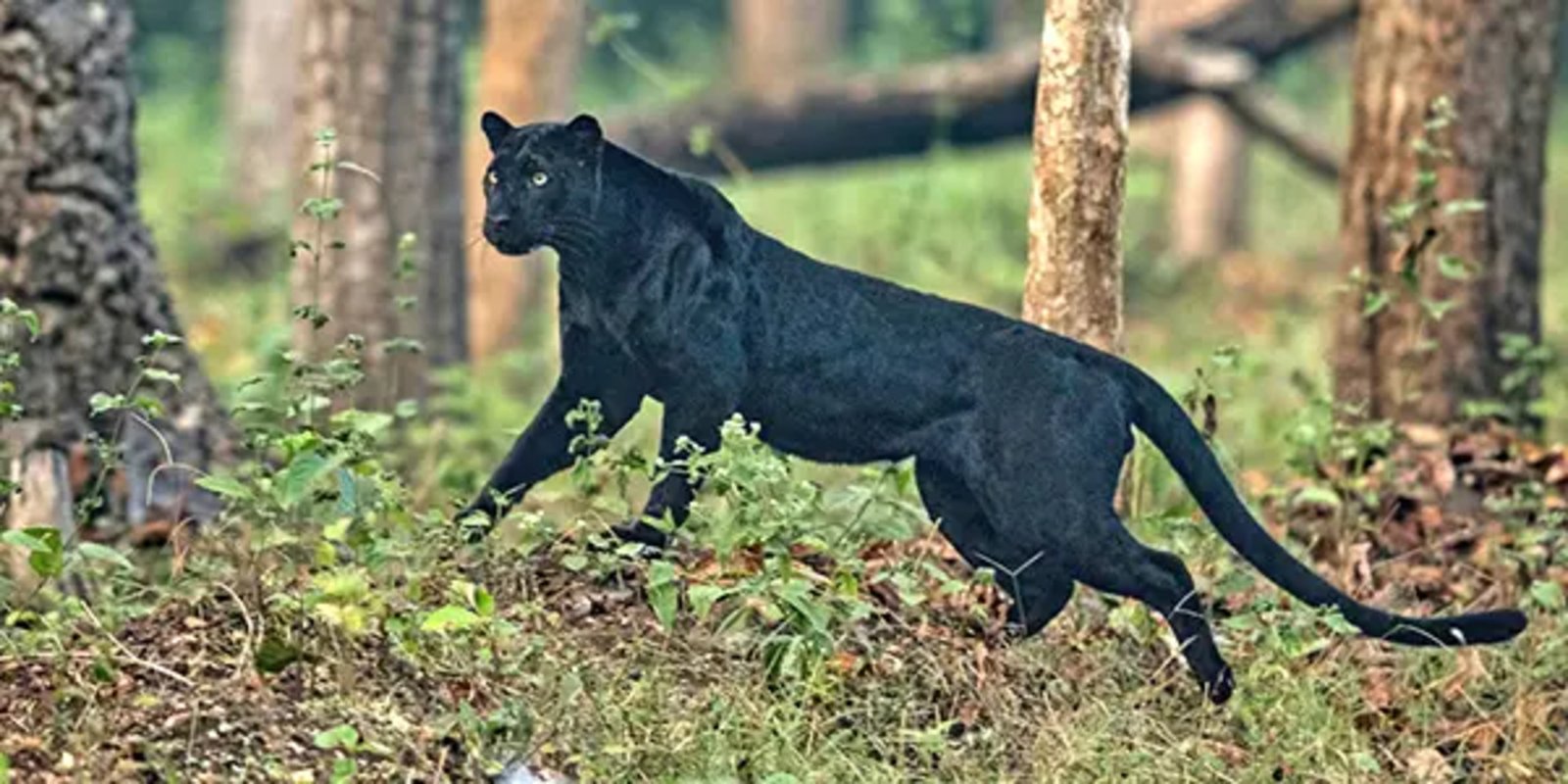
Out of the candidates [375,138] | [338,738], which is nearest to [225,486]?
[338,738]

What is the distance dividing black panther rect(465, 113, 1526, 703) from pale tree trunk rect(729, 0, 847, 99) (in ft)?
51.6

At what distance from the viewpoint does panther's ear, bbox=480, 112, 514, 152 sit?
6242 millimetres

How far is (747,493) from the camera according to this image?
600 centimetres

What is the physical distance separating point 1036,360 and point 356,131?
14.8ft

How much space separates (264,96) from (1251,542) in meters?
12.8

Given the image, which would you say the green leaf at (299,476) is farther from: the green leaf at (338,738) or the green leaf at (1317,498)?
the green leaf at (1317,498)

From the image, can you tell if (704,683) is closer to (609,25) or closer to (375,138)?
(609,25)

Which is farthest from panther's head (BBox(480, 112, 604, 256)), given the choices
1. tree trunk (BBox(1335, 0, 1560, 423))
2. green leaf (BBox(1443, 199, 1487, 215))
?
tree trunk (BBox(1335, 0, 1560, 423))

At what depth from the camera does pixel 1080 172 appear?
23.5ft

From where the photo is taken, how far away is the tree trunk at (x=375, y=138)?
1029 cm

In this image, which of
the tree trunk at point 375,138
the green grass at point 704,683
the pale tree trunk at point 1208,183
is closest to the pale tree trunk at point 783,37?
the pale tree trunk at point 1208,183

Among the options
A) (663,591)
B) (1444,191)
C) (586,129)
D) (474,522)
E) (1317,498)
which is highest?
(586,129)

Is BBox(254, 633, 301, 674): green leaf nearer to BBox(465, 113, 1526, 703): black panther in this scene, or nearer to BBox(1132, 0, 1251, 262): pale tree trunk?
BBox(465, 113, 1526, 703): black panther

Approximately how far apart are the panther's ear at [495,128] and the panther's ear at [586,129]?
0.16 metres
